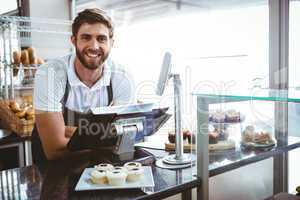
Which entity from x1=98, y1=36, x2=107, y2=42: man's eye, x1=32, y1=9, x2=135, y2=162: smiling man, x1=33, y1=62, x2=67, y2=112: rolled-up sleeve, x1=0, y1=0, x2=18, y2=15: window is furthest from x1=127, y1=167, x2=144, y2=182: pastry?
x1=0, y1=0, x2=18, y2=15: window

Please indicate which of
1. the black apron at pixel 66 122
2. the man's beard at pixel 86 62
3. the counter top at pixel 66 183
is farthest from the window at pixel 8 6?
the counter top at pixel 66 183

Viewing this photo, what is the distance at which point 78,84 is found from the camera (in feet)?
7.14

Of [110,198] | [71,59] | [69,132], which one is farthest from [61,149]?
[110,198]

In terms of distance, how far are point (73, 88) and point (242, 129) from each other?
124 cm

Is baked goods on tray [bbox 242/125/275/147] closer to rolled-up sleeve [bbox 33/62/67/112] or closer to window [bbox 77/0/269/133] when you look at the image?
window [bbox 77/0/269/133]

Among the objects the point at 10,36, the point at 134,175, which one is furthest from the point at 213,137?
the point at 10,36

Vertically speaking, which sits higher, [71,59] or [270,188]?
[71,59]

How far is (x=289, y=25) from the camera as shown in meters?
1.92

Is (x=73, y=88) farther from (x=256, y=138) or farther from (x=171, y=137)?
(x=256, y=138)

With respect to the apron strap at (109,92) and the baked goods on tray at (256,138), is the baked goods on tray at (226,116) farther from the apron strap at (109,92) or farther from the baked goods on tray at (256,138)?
the apron strap at (109,92)

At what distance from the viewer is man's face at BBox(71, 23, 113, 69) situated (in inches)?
89.0

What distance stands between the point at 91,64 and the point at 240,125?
127 centimetres

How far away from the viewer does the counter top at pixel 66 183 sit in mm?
998

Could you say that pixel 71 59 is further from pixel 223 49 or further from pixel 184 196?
Answer: pixel 184 196
